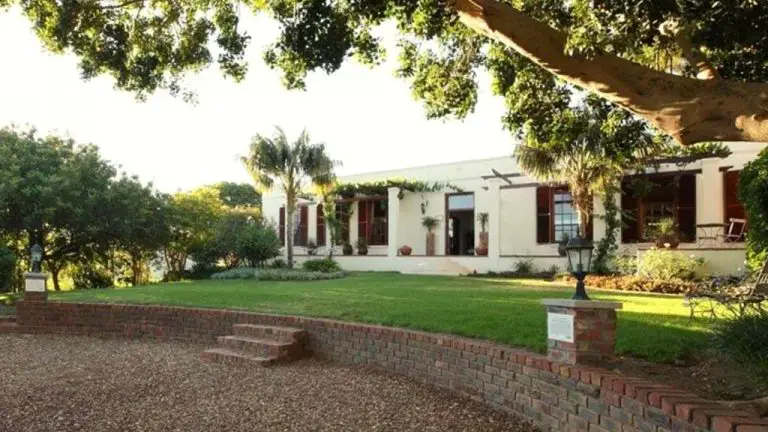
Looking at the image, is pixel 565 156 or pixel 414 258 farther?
pixel 414 258

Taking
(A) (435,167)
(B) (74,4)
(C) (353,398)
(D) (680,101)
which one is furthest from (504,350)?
(A) (435,167)

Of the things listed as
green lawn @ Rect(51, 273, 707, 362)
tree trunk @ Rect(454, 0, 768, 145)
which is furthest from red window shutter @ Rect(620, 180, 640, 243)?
tree trunk @ Rect(454, 0, 768, 145)

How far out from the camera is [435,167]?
989 inches

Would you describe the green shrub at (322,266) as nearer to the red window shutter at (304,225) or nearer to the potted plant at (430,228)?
the potted plant at (430,228)

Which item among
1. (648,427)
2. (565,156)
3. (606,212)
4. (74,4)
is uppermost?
(74,4)

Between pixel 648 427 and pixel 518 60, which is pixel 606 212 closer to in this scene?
pixel 518 60

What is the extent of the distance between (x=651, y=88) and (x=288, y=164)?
1880cm

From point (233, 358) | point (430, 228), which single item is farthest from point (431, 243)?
point (233, 358)

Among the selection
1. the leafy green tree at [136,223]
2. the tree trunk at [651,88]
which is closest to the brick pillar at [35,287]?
the leafy green tree at [136,223]

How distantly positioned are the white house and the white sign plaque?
1230cm

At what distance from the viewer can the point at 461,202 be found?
960 inches

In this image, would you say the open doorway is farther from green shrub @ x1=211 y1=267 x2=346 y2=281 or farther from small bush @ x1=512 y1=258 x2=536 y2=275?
green shrub @ x1=211 y1=267 x2=346 y2=281

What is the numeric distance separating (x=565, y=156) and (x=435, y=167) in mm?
8738

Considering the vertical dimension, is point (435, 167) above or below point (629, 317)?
above
